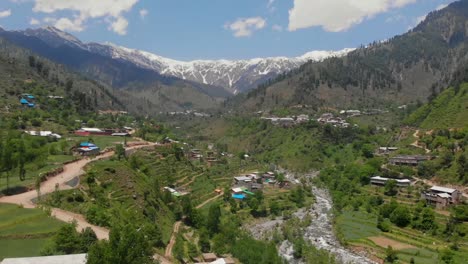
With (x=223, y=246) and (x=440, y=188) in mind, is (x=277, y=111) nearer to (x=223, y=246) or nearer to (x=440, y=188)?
(x=440, y=188)

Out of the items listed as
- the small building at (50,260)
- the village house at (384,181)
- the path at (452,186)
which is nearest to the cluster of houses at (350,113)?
the village house at (384,181)

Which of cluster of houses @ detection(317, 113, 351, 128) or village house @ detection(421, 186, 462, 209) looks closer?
village house @ detection(421, 186, 462, 209)

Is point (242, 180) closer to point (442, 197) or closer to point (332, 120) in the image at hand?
point (442, 197)

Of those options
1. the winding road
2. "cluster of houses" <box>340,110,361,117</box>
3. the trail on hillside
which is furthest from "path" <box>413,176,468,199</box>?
"cluster of houses" <box>340,110,361,117</box>

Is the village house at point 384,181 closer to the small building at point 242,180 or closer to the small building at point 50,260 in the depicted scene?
the small building at point 242,180

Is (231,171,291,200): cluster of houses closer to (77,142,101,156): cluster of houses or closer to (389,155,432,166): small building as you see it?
(389,155,432,166): small building

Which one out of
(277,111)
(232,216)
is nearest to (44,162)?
(232,216)
